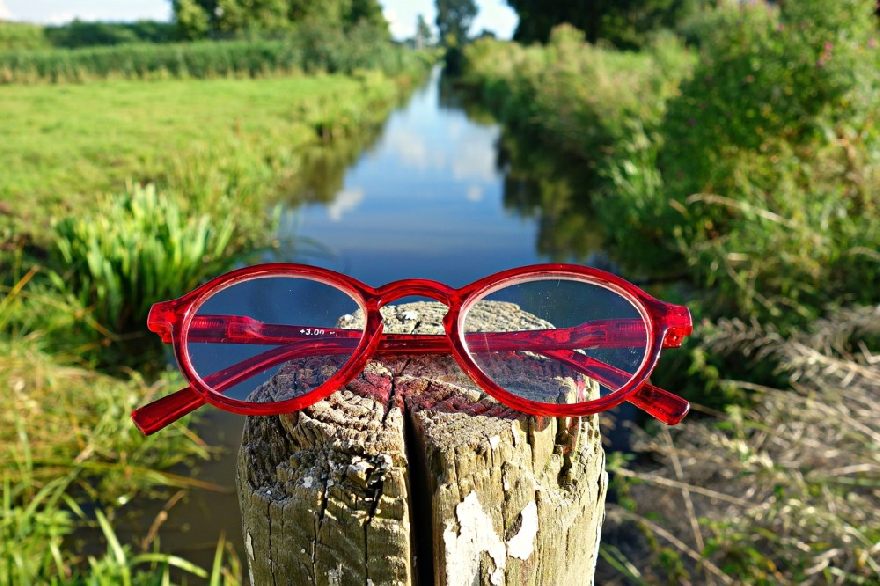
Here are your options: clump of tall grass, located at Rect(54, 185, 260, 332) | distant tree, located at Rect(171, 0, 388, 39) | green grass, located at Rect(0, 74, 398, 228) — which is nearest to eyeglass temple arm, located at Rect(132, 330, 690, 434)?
clump of tall grass, located at Rect(54, 185, 260, 332)

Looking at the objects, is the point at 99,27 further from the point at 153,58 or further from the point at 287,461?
the point at 287,461

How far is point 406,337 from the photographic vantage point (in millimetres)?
838

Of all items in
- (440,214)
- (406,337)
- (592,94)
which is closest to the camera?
(406,337)

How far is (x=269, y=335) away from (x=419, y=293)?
0.66ft

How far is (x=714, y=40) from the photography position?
19.8 ft

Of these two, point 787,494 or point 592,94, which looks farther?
point 592,94

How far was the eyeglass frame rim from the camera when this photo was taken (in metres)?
0.76

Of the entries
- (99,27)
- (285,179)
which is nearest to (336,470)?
(285,179)

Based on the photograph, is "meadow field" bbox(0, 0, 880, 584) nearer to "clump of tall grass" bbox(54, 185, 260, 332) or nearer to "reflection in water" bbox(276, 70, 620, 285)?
"clump of tall grass" bbox(54, 185, 260, 332)

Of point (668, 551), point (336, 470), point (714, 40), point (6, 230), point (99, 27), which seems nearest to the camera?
point (336, 470)

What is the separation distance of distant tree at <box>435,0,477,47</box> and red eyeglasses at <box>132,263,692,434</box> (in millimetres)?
78436

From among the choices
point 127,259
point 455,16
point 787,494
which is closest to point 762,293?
point 787,494

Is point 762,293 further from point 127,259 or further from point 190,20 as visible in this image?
point 190,20

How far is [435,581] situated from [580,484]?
193mm
